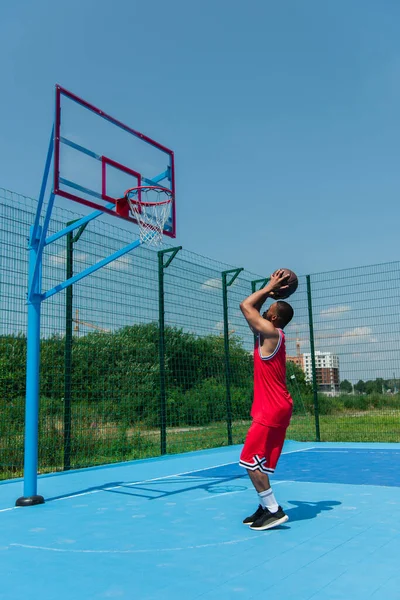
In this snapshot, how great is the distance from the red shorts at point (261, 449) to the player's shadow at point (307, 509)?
0.67 metres

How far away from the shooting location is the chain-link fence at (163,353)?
7530mm

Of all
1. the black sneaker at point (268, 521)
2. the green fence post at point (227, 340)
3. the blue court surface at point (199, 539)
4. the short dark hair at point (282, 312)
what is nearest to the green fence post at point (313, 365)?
the green fence post at point (227, 340)

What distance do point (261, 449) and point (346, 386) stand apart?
23.9 ft

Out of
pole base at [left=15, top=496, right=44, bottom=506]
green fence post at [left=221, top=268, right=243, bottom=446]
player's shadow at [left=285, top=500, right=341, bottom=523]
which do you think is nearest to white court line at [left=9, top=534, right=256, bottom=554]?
player's shadow at [left=285, top=500, right=341, bottom=523]

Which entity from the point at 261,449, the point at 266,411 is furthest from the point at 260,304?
the point at 261,449

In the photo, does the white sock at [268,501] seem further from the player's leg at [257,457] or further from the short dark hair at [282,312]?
the short dark hair at [282,312]

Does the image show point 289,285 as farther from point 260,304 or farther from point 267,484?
point 267,484

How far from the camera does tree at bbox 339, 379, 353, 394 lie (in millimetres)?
11203

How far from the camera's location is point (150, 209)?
681 centimetres

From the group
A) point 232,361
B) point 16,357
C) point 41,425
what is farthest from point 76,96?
point 232,361

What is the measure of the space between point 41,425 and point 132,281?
8.61 ft

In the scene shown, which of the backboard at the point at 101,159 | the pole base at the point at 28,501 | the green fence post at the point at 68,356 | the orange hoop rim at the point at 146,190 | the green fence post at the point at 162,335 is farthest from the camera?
the green fence post at the point at 162,335

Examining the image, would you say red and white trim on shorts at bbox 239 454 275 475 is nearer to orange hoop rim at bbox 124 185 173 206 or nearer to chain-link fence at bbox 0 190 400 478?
orange hoop rim at bbox 124 185 173 206

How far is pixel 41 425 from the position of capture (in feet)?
25.3
